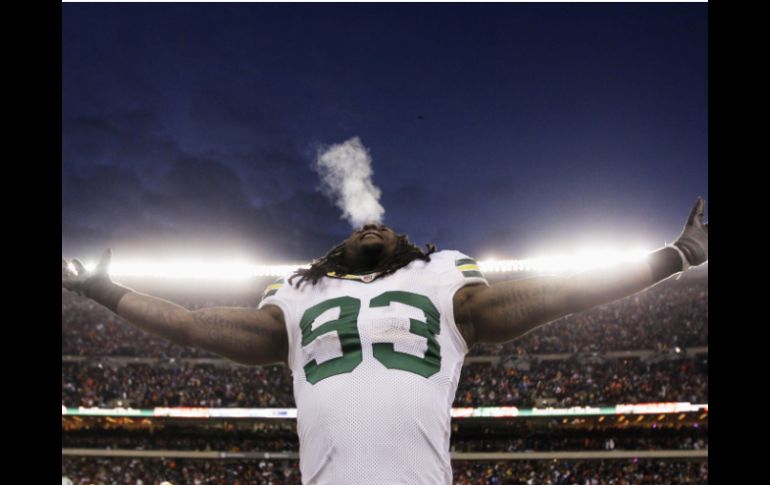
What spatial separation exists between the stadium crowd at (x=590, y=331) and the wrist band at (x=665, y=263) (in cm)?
2920

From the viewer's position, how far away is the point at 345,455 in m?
1.99

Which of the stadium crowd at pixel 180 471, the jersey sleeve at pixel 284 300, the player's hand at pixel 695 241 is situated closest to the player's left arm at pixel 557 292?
the player's hand at pixel 695 241

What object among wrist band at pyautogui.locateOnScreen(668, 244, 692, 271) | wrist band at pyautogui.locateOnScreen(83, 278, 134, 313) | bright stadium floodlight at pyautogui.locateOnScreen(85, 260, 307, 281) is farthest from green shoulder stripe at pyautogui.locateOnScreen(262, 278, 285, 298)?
bright stadium floodlight at pyautogui.locateOnScreen(85, 260, 307, 281)

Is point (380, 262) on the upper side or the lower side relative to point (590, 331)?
lower

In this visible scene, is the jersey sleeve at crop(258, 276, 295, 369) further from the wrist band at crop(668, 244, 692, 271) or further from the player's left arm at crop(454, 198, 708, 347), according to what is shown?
the wrist band at crop(668, 244, 692, 271)

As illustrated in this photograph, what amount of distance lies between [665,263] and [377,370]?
50.9 inches

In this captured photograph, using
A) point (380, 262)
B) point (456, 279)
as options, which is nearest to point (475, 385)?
point (380, 262)

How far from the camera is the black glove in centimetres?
270

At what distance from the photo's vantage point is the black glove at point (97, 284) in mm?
2703

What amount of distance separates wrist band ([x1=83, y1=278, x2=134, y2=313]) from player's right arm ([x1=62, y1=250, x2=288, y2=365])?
0.02m

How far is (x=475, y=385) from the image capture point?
28562mm

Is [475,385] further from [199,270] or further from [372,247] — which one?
[372,247]

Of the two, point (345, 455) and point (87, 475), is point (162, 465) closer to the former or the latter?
point (87, 475)
